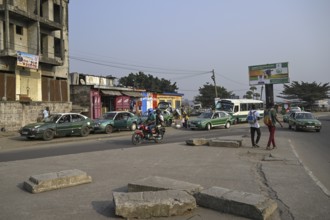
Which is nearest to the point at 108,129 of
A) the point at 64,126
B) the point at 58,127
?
the point at 64,126

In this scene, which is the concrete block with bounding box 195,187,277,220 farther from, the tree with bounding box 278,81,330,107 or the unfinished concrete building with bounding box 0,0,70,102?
the tree with bounding box 278,81,330,107

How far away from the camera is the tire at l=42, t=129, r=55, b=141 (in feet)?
63.7

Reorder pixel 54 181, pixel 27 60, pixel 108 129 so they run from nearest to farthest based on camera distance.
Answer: pixel 54 181 < pixel 108 129 < pixel 27 60

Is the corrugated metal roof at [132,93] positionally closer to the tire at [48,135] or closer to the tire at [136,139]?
the tire at [48,135]

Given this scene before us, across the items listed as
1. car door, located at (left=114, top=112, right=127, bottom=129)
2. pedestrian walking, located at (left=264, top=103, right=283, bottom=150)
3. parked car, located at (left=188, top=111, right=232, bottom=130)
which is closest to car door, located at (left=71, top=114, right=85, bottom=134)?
car door, located at (left=114, top=112, right=127, bottom=129)

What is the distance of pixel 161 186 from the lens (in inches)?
249

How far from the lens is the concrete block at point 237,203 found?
5.25 m

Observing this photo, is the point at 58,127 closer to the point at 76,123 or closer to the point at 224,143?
the point at 76,123

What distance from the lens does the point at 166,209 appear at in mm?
5387

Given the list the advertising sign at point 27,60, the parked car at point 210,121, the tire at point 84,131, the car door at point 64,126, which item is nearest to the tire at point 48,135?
the car door at point 64,126

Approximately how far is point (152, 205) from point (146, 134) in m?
11.7

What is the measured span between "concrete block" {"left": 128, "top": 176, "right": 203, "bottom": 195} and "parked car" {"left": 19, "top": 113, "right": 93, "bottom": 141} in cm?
1392

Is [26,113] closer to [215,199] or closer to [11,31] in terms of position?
[11,31]

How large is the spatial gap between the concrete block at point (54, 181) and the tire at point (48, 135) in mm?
12460
